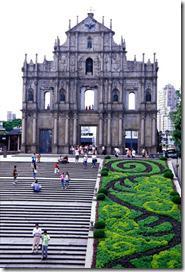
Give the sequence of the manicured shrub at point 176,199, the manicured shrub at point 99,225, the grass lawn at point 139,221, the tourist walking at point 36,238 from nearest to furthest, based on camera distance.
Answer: the grass lawn at point 139,221 < the tourist walking at point 36,238 < the manicured shrub at point 99,225 < the manicured shrub at point 176,199

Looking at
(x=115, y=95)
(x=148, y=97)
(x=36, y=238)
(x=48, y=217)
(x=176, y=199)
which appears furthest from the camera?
(x=115, y=95)

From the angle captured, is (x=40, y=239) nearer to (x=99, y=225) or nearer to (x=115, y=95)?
(x=99, y=225)

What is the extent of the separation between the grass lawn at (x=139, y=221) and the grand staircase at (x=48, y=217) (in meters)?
1.40

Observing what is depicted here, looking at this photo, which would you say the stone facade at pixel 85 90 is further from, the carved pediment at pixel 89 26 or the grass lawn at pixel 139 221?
the grass lawn at pixel 139 221

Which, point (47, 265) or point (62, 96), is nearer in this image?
point (47, 265)

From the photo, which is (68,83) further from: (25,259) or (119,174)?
(25,259)

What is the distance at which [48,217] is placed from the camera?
Answer: 94.8 ft

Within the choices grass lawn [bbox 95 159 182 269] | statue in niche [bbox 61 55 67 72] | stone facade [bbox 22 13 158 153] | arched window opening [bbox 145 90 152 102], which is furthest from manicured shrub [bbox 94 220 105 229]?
statue in niche [bbox 61 55 67 72]

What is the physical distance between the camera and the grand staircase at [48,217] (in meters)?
23.8

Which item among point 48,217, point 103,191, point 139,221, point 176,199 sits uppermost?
point 103,191

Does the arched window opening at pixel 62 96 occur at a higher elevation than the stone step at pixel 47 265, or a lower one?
higher

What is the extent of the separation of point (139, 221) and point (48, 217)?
592 cm

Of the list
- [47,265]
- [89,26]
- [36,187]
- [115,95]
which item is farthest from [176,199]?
[89,26]

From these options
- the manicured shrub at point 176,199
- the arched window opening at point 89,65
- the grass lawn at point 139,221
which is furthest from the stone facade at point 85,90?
the manicured shrub at point 176,199
